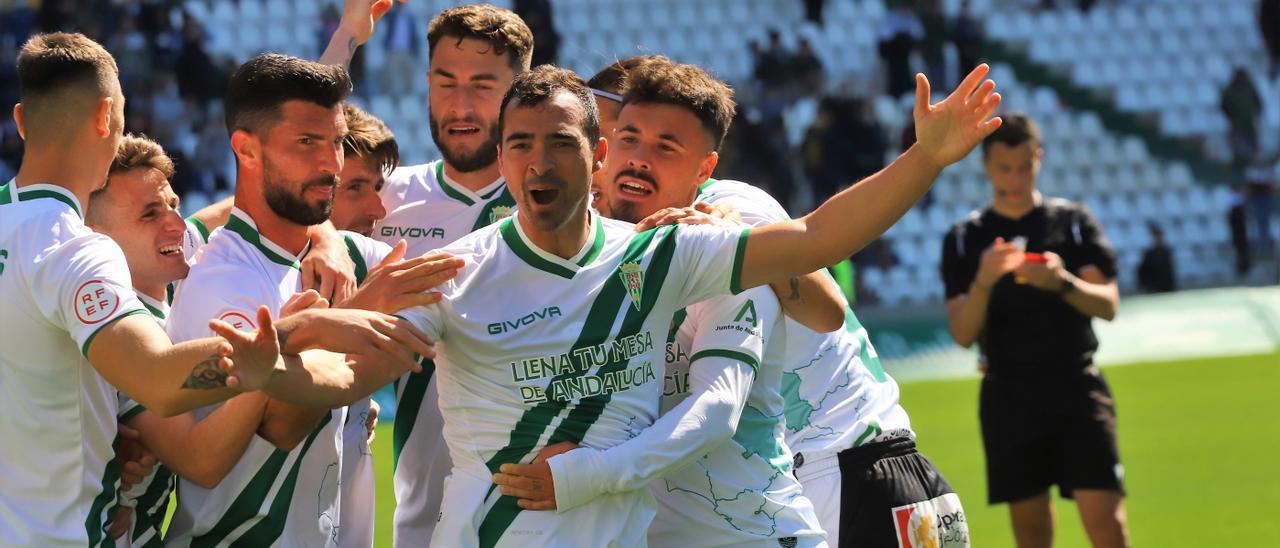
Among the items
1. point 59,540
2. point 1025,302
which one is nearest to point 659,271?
point 59,540

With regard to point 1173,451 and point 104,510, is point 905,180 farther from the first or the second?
point 1173,451

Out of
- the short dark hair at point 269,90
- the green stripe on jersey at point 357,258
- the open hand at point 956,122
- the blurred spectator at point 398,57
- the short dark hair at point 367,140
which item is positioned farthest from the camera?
the blurred spectator at point 398,57

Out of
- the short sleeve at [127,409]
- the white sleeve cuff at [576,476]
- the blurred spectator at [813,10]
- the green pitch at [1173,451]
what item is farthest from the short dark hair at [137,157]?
the blurred spectator at [813,10]

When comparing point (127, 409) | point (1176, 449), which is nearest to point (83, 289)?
point (127, 409)

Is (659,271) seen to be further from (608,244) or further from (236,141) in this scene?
(236,141)

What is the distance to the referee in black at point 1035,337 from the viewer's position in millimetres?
7770

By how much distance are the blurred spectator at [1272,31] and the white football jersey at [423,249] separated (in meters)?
21.5

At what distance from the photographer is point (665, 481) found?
14.2ft

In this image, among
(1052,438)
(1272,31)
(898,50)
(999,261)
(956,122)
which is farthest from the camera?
(1272,31)

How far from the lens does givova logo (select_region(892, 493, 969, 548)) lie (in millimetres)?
4875

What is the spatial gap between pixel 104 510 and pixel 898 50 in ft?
64.5

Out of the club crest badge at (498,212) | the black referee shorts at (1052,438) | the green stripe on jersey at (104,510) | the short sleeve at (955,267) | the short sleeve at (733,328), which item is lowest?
the black referee shorts at (1052,438)

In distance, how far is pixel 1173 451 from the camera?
12.6m

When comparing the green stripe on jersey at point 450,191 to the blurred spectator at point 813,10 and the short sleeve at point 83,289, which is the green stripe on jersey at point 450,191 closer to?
the short sleeve at point 83,289
